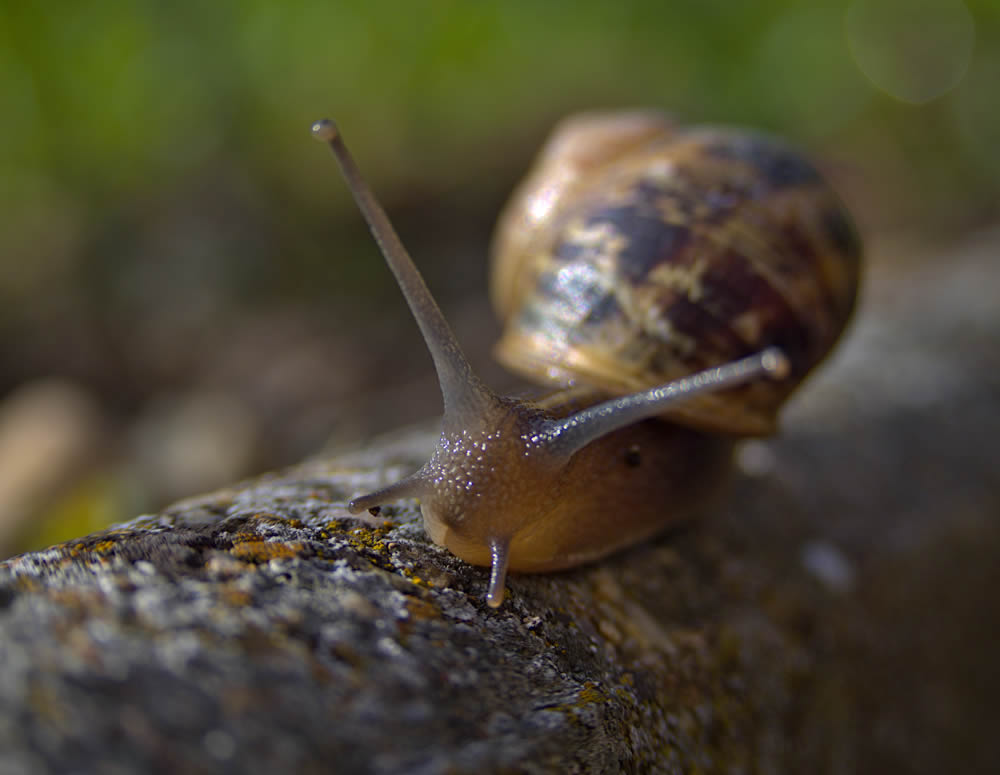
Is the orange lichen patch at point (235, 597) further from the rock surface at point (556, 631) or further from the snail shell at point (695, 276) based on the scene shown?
the snail shell at point (695, 276)

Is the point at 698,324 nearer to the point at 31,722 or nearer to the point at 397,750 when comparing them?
the point at 397,750

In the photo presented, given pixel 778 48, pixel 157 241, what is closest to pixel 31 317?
pixel 157 241

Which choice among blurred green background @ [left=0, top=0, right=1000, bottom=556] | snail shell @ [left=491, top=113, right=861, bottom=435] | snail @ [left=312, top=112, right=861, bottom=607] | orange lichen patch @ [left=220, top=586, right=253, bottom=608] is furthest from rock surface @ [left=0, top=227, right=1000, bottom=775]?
blurred green background @ [left=0, top=0, right=1000, bottom=556]

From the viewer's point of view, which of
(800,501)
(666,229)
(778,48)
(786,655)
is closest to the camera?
(786,655)

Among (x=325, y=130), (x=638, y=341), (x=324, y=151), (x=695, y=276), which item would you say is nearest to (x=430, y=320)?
(x=325, y=130)

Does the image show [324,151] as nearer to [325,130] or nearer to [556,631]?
[325,130]

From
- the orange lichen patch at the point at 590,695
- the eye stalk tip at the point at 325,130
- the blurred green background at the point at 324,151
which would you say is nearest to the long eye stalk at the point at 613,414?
the orange lichen patch at the point at 590,695

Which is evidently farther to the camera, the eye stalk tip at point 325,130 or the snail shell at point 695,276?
the snail shell at point 695,276
